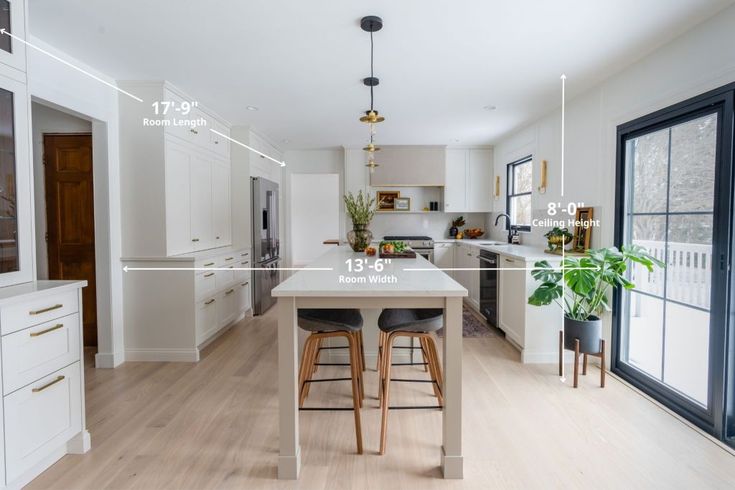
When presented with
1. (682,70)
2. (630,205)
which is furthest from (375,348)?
(682,70)

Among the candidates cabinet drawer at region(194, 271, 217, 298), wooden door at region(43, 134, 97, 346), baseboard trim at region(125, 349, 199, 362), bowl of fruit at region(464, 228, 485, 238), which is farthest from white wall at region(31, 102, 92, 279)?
bowl of fruit at region(464, 228, 485, 238)

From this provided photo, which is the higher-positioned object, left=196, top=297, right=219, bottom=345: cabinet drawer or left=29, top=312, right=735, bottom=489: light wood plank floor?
left=196, top=297, right=219, bottom=345: cabinet drawer

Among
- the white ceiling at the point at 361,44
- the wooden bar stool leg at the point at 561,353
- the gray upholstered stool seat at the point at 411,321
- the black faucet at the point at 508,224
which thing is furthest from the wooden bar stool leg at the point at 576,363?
the black faucet at the point at 508,224

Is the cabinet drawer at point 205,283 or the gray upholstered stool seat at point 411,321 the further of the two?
the cabinet drawer at point 205,283

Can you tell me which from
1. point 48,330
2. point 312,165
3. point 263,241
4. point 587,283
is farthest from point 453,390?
point 312,165

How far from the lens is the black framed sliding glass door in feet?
7.01

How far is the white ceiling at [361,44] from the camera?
212 cm

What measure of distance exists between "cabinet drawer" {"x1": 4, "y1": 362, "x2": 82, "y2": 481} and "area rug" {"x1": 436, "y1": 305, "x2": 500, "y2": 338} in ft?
10.2

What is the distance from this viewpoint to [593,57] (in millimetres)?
2701

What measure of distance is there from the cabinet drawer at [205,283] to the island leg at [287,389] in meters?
1.88

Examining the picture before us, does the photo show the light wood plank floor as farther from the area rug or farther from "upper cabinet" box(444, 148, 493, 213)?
"upper cabinet" box(444, 148, 493, 213)

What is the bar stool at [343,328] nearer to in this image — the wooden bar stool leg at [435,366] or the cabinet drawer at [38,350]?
the wooden bar stool leg at [435,366]

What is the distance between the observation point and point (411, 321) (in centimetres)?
205

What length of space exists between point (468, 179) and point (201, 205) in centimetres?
385
